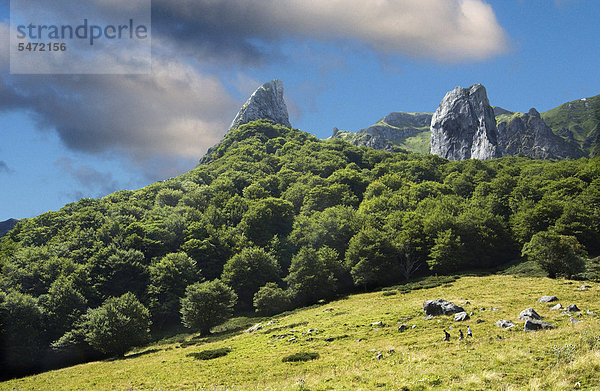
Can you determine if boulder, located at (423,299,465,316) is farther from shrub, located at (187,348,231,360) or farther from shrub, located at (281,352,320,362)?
shrub, located at (187,348,231,360)

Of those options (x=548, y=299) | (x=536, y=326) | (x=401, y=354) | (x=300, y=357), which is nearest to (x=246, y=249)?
(x=300, y=357)

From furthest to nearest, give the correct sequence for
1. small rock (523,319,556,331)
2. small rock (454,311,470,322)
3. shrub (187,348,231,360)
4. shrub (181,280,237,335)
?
shrub (181,280,237,335) → shrub (187,348,231,360) → small rock (454,311,470,322) → small rock (523,319,556,331)

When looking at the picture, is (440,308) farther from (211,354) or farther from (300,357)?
(211,354)

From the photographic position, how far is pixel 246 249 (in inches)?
3465

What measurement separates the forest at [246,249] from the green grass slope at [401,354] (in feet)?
42.3

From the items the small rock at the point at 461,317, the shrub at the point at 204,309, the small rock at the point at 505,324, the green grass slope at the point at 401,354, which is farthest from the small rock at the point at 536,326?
the shrub at the point at 204,309

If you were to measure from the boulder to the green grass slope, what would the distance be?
137 cm

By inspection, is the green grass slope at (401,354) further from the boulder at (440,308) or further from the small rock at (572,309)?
the boulder at (440,308)

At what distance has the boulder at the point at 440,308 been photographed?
3856 cm

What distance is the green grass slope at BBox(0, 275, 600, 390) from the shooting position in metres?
17.4

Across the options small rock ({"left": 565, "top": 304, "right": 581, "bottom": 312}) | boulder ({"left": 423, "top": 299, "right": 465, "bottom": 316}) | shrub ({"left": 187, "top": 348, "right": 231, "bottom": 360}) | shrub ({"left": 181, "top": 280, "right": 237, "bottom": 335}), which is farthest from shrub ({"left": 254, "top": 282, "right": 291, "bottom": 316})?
small rock ({"left": 565, "top": 304, "right": 581, "bottom": 312})

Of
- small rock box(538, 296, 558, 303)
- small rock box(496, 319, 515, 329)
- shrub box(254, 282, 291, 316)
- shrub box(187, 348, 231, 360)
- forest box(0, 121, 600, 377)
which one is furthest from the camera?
shrub box(254, 282, 291, 316)

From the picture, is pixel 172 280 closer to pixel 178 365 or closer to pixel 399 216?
pixel 178 365

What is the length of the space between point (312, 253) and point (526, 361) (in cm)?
6046
